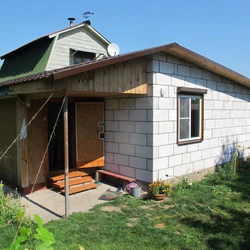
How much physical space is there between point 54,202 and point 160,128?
9.93 ft

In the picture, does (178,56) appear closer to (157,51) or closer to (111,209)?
(157,51)

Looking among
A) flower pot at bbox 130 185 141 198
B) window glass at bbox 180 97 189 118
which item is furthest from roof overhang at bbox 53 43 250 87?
flower pot at bbox 130 185 141 198

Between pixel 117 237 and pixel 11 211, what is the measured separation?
1.99m

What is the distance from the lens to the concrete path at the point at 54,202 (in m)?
5.45

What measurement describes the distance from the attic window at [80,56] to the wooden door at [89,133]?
5.93 metres

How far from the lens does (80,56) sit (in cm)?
1332

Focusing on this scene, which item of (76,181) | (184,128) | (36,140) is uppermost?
(184,128)

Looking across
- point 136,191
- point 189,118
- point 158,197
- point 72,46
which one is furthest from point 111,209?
point 72,46

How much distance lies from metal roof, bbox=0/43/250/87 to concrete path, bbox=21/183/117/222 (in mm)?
2631

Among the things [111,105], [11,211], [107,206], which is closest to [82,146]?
[111,105]

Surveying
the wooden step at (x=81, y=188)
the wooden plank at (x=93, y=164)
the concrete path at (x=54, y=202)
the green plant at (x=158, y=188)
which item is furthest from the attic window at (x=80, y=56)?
the green plant at (x=158, y=188)

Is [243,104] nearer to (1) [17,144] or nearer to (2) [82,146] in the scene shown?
(2) [82,146]

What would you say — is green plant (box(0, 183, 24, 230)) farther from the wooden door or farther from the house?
the wooden door

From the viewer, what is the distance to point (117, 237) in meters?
4.36
